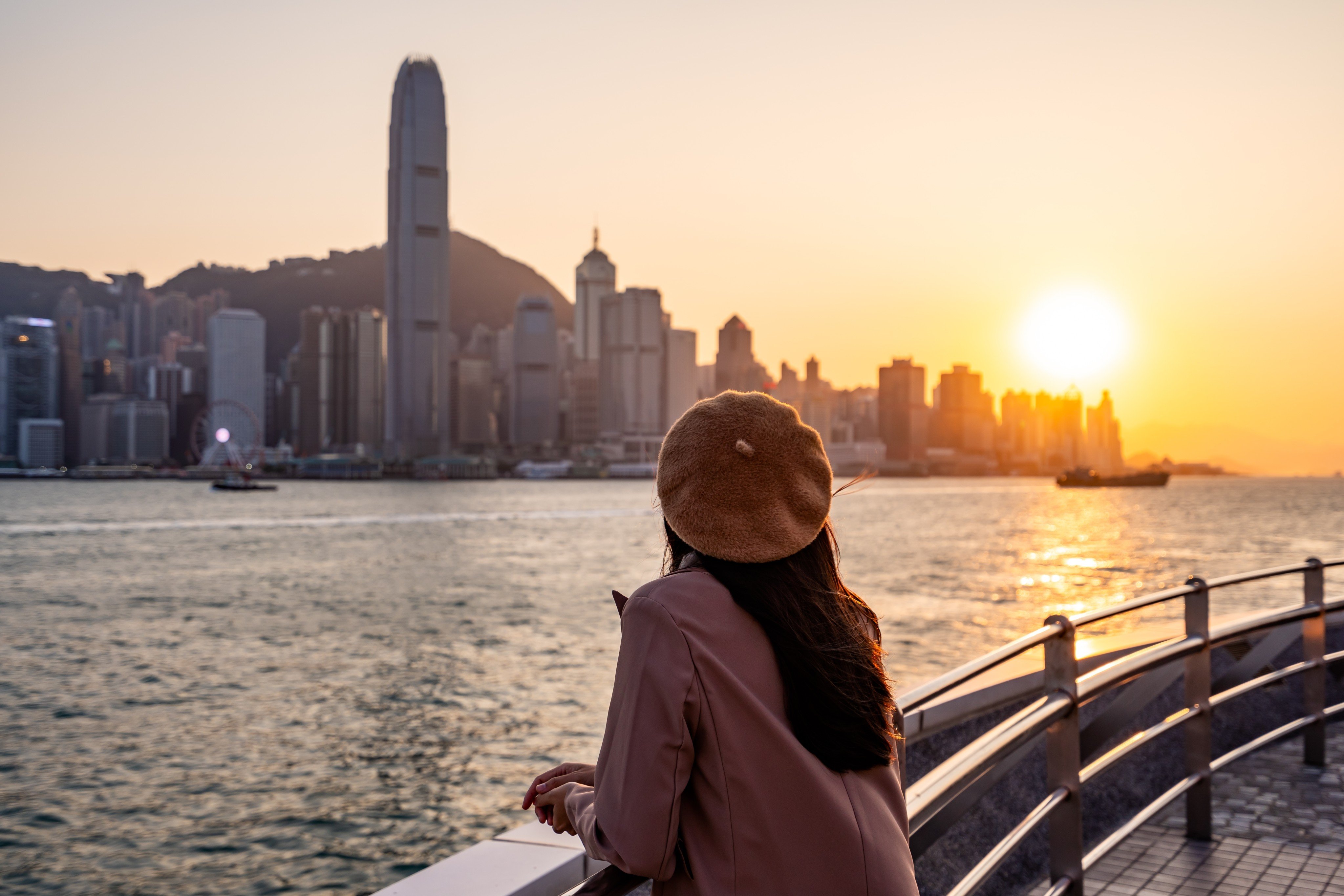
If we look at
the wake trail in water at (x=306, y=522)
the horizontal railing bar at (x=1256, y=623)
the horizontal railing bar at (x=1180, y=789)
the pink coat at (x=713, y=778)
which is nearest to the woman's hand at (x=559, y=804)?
the pink coat at (x=713, y=778)

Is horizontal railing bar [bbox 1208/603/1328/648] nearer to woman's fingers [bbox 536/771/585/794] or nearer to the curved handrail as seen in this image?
the curved handrail

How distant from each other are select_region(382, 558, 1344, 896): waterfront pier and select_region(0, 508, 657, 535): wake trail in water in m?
57.5

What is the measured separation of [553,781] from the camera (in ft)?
5.16

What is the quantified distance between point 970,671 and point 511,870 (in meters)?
1.25

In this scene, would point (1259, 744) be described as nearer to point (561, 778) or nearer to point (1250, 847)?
point (1250, 847)

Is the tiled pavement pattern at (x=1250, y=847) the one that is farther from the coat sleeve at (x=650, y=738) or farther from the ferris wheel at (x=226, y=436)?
the ferris wheel at (x=226, y=436)

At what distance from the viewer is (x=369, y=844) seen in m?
10.3

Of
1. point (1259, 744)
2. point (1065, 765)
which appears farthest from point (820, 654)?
point (1259, 744)

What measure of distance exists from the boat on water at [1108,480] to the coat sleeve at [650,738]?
508ft

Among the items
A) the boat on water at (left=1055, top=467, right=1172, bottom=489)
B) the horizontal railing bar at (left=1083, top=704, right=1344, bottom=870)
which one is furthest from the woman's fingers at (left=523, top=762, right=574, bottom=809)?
the boat on water at (left=1055, top=467, right=1172, bottom=489)

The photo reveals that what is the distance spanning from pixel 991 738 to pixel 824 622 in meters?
1.11

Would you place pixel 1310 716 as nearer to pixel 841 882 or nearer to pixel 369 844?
pixel 841 882

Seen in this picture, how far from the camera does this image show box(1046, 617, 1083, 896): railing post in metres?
2.76

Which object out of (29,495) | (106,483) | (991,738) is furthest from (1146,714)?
(106,483)
